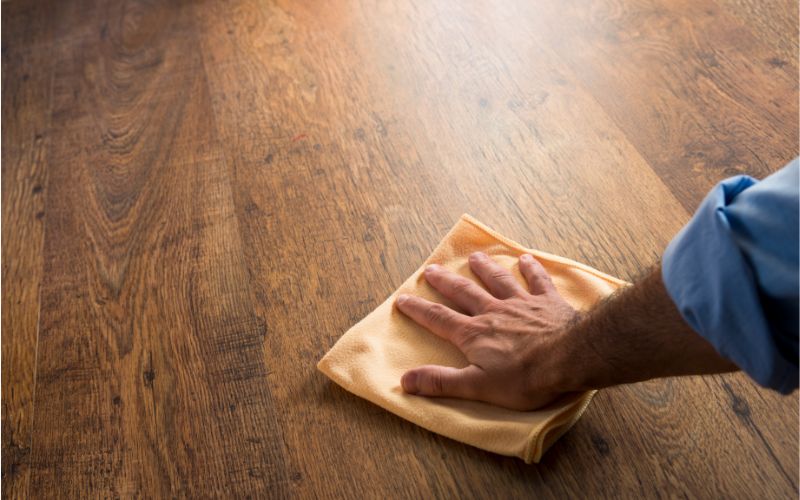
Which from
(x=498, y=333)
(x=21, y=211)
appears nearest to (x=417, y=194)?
(x=498, y=333)

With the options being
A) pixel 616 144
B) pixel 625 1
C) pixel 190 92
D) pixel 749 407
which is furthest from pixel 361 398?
pixel 625 1

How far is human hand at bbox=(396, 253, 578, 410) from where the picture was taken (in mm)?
952

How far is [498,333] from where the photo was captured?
1023mm

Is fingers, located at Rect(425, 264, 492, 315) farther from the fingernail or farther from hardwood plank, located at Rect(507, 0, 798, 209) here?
hardwood plank, located at Rect(507, 0, 798, 209)

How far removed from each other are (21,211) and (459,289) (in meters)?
0.85

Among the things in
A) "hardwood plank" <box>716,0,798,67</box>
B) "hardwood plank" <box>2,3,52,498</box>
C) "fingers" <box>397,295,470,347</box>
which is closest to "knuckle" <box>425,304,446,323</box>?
"fingers" <box>397,295,470,347</box>

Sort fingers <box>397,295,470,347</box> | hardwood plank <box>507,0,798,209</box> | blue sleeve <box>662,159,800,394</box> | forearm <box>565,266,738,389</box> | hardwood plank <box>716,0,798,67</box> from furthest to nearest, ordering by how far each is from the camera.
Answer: hardwood plank <box>716,0,798,67</box> → hardwood plank <box>507,0,798,209</box> → fingers <box>397,295,470,347</box> → forearm <box>565,266,738,389</box> → blue sleeve <box>662,159,800,394</box>

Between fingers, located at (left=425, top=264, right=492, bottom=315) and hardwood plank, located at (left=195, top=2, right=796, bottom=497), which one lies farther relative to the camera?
fingers, located at (left=425, top=264, right=492, bottom=315)

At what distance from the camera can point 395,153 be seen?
1440mm

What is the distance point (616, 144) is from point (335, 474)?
0.75 m

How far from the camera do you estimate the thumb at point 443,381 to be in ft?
3.29

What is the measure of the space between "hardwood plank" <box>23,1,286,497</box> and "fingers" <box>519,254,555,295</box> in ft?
1.26

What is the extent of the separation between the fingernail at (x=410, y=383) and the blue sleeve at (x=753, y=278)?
1.37ft

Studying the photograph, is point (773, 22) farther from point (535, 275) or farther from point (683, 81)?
point (535, 275)
